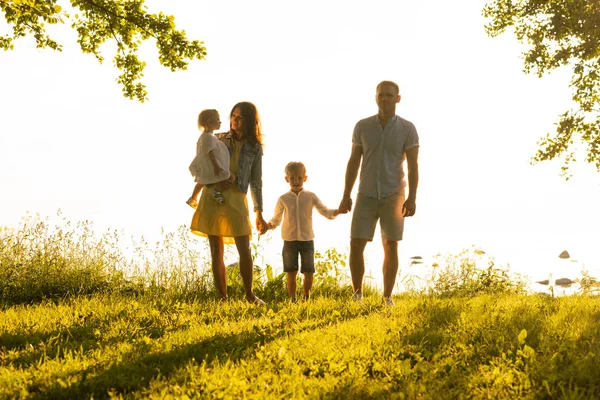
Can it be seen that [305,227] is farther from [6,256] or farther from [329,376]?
[6,256]

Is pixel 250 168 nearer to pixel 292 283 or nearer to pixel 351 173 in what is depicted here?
pixel 351 173

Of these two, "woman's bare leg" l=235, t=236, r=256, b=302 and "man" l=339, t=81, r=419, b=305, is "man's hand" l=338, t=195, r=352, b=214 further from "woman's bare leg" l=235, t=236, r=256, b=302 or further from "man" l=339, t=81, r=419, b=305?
"woman's bare leg" l=235, t=236, r=256, b=302

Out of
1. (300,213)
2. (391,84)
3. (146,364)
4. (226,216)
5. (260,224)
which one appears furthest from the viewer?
(300,213)

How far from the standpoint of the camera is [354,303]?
6969 millimetres

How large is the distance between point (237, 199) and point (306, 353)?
3.16 meters

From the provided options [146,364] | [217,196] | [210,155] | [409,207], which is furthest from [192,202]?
[146,364]

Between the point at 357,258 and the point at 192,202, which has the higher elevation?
the point at 192,202

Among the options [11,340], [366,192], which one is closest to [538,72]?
[366,192]

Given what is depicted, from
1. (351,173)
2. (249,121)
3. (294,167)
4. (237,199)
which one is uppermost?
(249,121)

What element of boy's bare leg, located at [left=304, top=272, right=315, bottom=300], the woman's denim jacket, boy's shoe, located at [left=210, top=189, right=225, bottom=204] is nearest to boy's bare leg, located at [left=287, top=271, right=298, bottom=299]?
boy's bare leg, located at [left=304, top=272, right=315, bottom=300]

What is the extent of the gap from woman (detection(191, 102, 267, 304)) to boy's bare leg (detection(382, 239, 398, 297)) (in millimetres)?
1716

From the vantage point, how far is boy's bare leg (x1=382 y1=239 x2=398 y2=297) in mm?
7191

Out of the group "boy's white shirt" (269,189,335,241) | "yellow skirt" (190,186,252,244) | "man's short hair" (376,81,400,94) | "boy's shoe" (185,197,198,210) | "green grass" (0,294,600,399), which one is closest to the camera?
"green grass" (0,294,600,399)

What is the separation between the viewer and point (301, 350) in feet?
15.1
